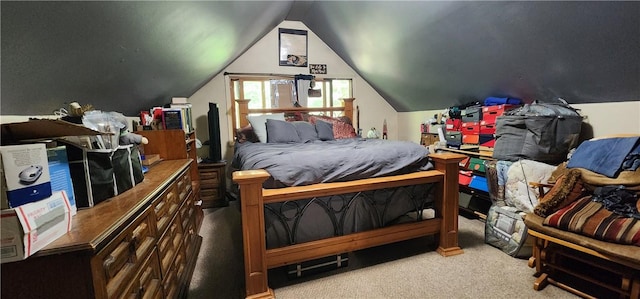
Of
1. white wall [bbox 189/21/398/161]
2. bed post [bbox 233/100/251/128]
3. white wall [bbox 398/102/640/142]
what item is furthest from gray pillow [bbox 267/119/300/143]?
white wall [bbox 398/102/640/142]

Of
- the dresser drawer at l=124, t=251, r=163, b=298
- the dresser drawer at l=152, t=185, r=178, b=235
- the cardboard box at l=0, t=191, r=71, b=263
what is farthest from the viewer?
the dresser drawer at l=152, t=185, r=178, b=235

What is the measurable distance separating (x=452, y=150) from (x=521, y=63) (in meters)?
1.18

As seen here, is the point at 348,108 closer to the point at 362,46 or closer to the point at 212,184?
the point at 362,46

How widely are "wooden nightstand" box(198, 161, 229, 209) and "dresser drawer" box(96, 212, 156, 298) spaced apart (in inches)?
85.7

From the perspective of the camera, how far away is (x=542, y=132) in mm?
2229

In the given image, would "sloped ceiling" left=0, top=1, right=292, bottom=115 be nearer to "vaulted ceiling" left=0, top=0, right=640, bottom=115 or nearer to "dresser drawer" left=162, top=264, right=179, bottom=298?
"vaulted ceiling" left=0, top=0, right=640, bottom=115

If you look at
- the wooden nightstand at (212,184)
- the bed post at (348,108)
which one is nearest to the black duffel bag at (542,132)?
the bed post at (348,108)

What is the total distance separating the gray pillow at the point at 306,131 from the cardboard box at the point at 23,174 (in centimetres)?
275

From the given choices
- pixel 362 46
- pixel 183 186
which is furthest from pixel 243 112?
pixel 183 186

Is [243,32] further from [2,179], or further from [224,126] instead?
[2,179]

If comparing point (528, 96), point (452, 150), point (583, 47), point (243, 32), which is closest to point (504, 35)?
point (583, 47)

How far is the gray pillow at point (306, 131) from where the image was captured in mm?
3469

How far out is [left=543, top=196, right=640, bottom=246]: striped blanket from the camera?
143 centimetres

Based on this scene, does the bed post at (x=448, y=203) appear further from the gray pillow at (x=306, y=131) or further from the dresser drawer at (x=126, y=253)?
the dresser drawer at (x=126, y=253)
